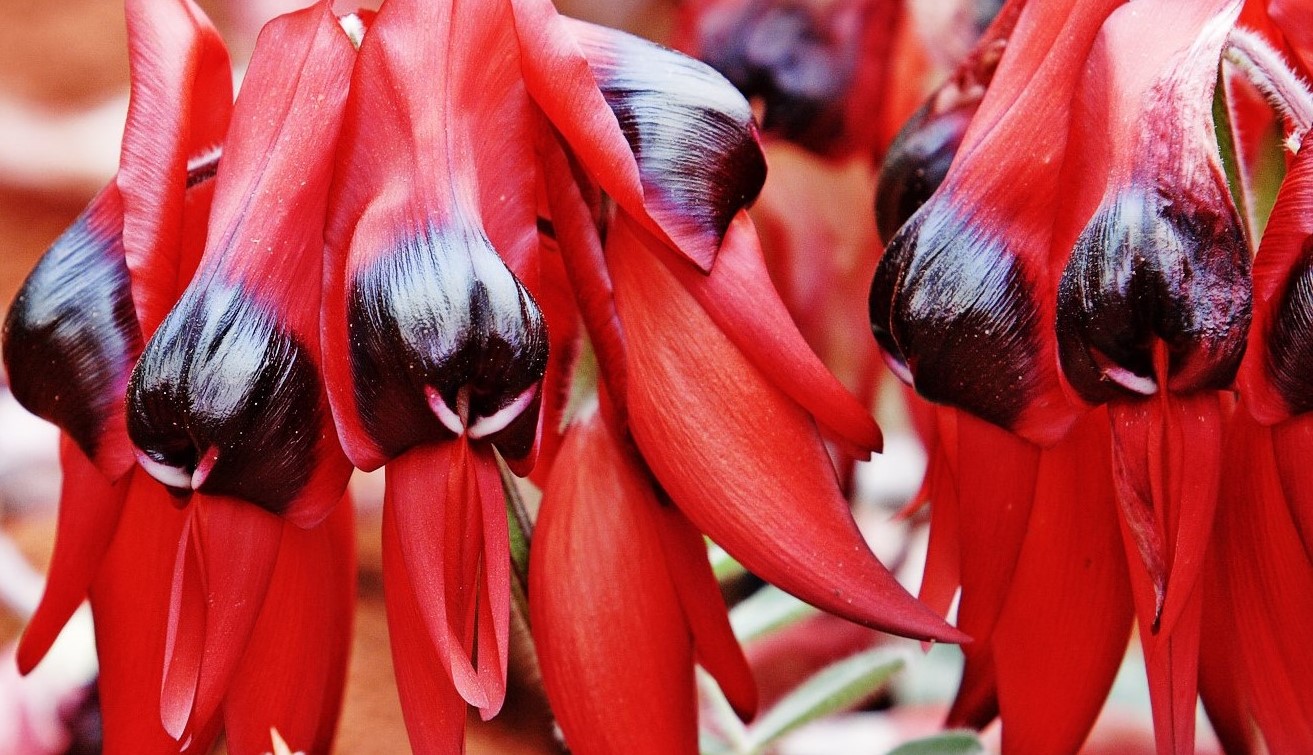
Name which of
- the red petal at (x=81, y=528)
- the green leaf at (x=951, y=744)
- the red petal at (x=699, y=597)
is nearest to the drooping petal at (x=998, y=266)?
the red petal at (x=699, y=597)

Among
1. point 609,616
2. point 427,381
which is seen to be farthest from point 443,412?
point 609,616

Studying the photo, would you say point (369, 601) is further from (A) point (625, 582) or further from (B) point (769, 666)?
(A) point (625, 582)

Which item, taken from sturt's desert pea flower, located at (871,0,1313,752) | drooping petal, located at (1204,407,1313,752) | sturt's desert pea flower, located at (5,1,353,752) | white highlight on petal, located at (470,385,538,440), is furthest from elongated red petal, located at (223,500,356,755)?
drooping petal, located at (1204,407,1313,752)

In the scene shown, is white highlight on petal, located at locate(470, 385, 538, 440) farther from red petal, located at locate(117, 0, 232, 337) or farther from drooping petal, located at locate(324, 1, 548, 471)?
red petal, located at locate(117, 0, 232, 337)

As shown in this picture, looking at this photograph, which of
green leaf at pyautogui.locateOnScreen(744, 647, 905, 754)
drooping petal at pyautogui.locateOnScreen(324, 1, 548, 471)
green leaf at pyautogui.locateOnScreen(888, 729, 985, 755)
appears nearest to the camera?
drooping petal at pyautogui.locateOnScreen(324, 1, 548, 471)

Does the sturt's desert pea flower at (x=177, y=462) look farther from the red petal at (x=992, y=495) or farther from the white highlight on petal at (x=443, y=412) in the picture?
the red petal at (x=992, y=495)

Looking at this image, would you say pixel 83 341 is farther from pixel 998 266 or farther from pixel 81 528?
pixel 998 266

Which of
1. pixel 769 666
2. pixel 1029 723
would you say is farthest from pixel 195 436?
pixel 769 666
